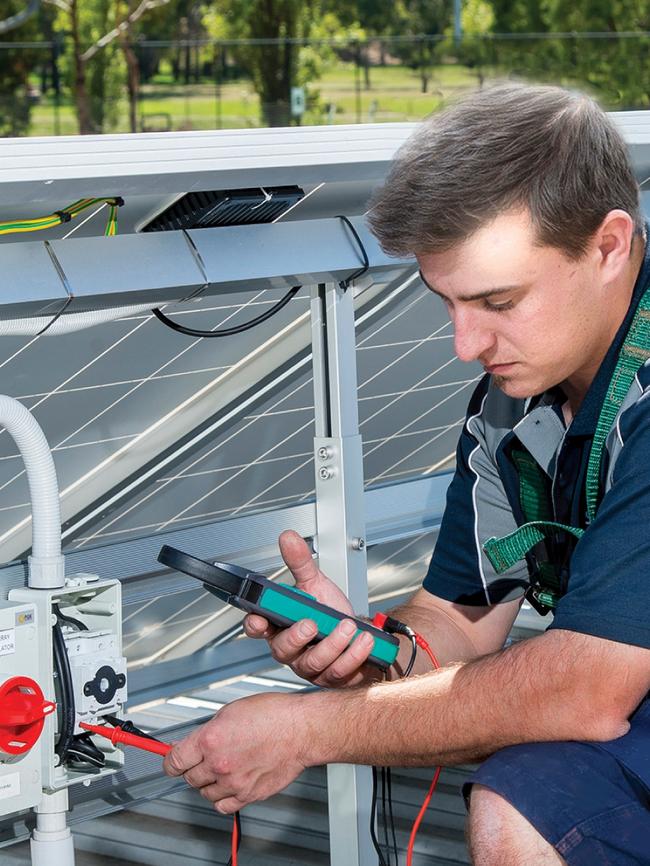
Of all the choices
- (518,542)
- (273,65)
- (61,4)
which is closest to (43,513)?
(518,542)

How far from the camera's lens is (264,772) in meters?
2.20

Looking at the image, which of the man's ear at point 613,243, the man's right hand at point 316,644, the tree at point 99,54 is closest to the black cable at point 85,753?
the man's right hand at point 316,644

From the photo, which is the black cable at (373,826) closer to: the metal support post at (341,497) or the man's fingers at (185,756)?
the metal support post at (341,497)

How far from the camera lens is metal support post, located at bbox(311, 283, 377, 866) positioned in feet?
9.30

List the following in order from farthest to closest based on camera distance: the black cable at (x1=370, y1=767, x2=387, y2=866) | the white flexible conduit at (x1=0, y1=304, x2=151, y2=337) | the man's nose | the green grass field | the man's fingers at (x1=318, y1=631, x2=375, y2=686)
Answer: the green grass field → the black cable at (x1=370, y1=767, x2=387, y2=866) → the white flexible conduit at (x1=0, y1=304, x2=151, y2=337) → the man's fingers at (x1=318, y1=631, x2=375, y2=686) → the man's nose

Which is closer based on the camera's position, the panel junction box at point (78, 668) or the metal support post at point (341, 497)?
the panel junction box at point (78, 668)

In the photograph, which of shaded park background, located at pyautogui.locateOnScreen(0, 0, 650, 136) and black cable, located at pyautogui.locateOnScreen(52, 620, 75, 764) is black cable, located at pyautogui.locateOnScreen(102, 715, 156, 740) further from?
shaded park background, located at pyautogui.locateOnScreen(0, 0, 650, 136)

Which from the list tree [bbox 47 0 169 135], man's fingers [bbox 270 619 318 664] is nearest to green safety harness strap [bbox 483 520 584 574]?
man's fingers [bbox 270 619 318 664]

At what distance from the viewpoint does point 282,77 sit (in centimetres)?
3297

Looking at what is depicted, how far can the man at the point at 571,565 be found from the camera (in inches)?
77.0

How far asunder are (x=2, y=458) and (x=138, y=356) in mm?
379

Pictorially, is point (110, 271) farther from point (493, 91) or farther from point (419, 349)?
point (419, 349)

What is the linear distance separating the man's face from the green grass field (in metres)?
29.3

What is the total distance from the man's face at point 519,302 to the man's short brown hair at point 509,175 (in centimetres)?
2
